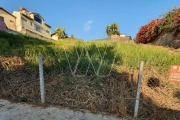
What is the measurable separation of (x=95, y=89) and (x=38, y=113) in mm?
1120

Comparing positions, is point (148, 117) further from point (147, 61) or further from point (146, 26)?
point (146, 26)

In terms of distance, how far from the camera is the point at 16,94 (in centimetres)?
286

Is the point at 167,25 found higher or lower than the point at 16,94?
higher

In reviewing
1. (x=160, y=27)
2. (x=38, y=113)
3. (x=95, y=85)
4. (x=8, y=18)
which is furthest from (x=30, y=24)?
(x=38, y=113)

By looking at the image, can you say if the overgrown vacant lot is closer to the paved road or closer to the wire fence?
the wire fence

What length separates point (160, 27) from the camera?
21.9ft

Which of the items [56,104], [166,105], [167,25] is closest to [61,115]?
[56,104]

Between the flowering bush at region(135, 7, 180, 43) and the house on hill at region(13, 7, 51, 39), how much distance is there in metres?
15.1

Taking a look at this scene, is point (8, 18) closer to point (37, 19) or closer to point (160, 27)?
point (37, 19)

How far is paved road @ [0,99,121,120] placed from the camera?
219 centimetres

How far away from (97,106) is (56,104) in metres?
0.72

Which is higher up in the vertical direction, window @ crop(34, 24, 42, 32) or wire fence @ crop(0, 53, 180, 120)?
window @ crop(34, 24, 42, 32)

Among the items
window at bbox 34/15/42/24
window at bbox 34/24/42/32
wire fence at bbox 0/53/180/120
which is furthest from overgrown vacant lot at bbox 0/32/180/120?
window at bbox 34/15/42/24

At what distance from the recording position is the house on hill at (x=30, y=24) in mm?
20656
